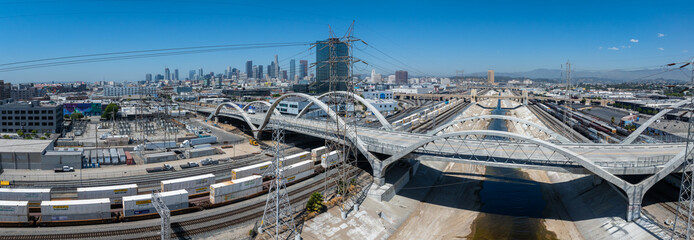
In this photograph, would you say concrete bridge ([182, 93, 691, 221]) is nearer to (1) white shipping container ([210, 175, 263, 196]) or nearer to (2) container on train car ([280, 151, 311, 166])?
(2) container on train car ([280, 151, 311, 166])

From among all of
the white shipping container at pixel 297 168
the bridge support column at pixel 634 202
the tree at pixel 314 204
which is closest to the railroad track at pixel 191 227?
the tree at pixel 314 204

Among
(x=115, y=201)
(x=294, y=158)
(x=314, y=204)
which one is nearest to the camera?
(x=115, y=201)

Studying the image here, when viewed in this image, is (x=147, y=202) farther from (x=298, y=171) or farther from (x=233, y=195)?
(x=298, y=171)

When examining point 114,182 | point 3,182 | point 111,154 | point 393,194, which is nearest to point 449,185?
point 393,194

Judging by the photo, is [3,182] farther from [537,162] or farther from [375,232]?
[537,162]

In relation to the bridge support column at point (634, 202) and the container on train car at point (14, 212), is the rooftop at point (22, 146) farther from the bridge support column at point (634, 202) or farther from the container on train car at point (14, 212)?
the bridge support column at point (634, 202)

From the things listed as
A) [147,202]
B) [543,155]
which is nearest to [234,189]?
[147,202]
